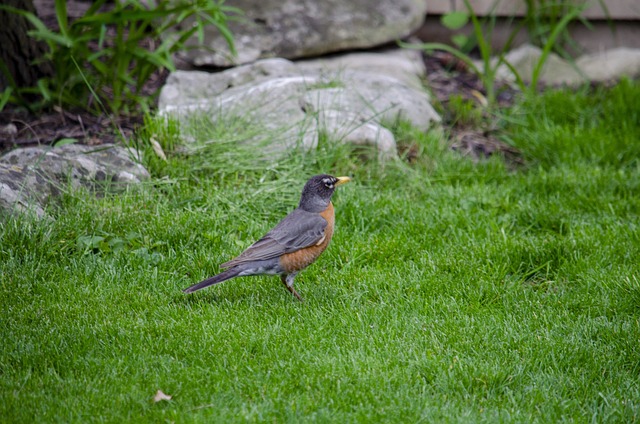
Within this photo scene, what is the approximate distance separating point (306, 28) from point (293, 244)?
405cm

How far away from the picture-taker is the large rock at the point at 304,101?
19.5ft

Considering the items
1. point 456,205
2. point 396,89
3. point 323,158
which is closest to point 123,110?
point 323,158

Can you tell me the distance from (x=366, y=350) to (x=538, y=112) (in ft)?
13.5

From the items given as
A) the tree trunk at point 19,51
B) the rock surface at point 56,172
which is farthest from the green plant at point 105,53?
the rock surface at point 56,172

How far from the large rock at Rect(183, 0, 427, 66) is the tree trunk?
150 centimetres

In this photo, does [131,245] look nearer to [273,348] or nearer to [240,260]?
[240,260]

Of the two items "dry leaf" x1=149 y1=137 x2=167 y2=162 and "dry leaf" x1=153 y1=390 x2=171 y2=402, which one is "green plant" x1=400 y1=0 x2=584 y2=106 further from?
"dry leaf" x1=153 y1=390 x2=171 y2=402

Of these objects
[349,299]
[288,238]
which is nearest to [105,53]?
[288,238]

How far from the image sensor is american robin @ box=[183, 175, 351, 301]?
4129 mm

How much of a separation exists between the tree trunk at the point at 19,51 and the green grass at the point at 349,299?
5.54ft

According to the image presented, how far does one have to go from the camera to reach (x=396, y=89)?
682 cm

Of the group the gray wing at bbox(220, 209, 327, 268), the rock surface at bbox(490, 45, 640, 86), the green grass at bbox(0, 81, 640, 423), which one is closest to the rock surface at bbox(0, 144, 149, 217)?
the green grass at bbox(0, 81, 640, 423)

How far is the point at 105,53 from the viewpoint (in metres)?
6.09

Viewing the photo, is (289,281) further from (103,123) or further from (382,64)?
(382,64)
